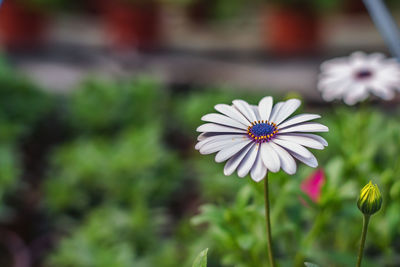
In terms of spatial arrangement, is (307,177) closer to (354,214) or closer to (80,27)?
(354,214)

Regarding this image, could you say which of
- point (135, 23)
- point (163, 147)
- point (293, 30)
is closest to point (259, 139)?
point (163, 147)

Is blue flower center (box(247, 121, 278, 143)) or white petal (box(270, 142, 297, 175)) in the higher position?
blue flower center (box(247, 121, 278, 143))

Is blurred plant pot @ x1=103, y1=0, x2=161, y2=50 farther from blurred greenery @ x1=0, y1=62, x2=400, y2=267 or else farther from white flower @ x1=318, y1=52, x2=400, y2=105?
Result: white flower @ x1=318, y1=52, x2=400, y2=105


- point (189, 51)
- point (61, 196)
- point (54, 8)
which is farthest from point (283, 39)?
point (61, 196)

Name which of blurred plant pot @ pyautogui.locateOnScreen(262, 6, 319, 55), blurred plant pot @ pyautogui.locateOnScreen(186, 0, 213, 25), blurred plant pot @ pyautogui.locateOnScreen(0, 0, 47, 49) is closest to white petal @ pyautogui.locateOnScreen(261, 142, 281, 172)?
blurred plant pot @ pyautogui.locateOnScreen(262, 6, 319, 55)

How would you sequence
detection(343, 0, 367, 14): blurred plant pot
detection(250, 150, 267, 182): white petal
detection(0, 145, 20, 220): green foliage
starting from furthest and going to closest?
detection(343, 0, 367, 14): blurred plant pot
detection(0, 145, 20, 220): green foliage
detection(250, 150, 267, 182): white petal

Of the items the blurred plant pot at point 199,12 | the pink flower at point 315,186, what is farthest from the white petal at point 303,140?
the blurred plant pot at point 199,12

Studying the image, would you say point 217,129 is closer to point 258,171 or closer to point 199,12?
point 258,171
